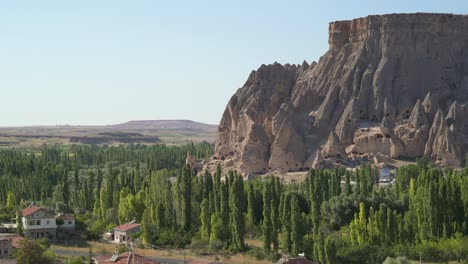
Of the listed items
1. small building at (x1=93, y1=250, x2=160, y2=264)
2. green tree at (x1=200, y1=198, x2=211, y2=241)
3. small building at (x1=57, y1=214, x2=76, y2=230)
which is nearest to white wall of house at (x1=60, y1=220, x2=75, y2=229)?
small building at (x1=57, y1=214, x2=76, y2=230)

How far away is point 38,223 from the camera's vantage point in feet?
227

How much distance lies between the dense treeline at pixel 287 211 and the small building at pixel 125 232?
0.98 metres

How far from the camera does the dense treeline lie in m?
Answer: 56.8

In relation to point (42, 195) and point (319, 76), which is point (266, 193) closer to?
point (42, 195)

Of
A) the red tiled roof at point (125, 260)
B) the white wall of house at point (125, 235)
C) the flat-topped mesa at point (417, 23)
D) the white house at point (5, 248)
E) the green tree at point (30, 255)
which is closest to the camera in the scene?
the red tiled roof at point (125, 260)

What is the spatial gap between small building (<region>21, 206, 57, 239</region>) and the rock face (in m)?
45.8

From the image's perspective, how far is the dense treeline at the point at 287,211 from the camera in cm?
5681

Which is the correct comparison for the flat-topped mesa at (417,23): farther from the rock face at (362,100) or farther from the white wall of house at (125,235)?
the white wall of house at (125,235)

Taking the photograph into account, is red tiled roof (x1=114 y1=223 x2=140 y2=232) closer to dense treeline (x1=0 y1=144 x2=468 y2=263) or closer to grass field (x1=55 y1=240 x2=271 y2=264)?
dense treeline (x1=0 y1=144 x2=468 y2=263)

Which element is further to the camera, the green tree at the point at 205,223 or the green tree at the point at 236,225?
the green tree at the point at 205,223

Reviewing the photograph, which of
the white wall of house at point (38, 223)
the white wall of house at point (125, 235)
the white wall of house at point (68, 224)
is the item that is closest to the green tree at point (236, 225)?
the white wall of house at point (125, 235)

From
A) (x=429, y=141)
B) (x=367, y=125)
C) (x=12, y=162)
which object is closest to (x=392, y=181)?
(x=429, y=141)

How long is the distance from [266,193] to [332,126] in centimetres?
5120

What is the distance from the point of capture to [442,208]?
5897cm
